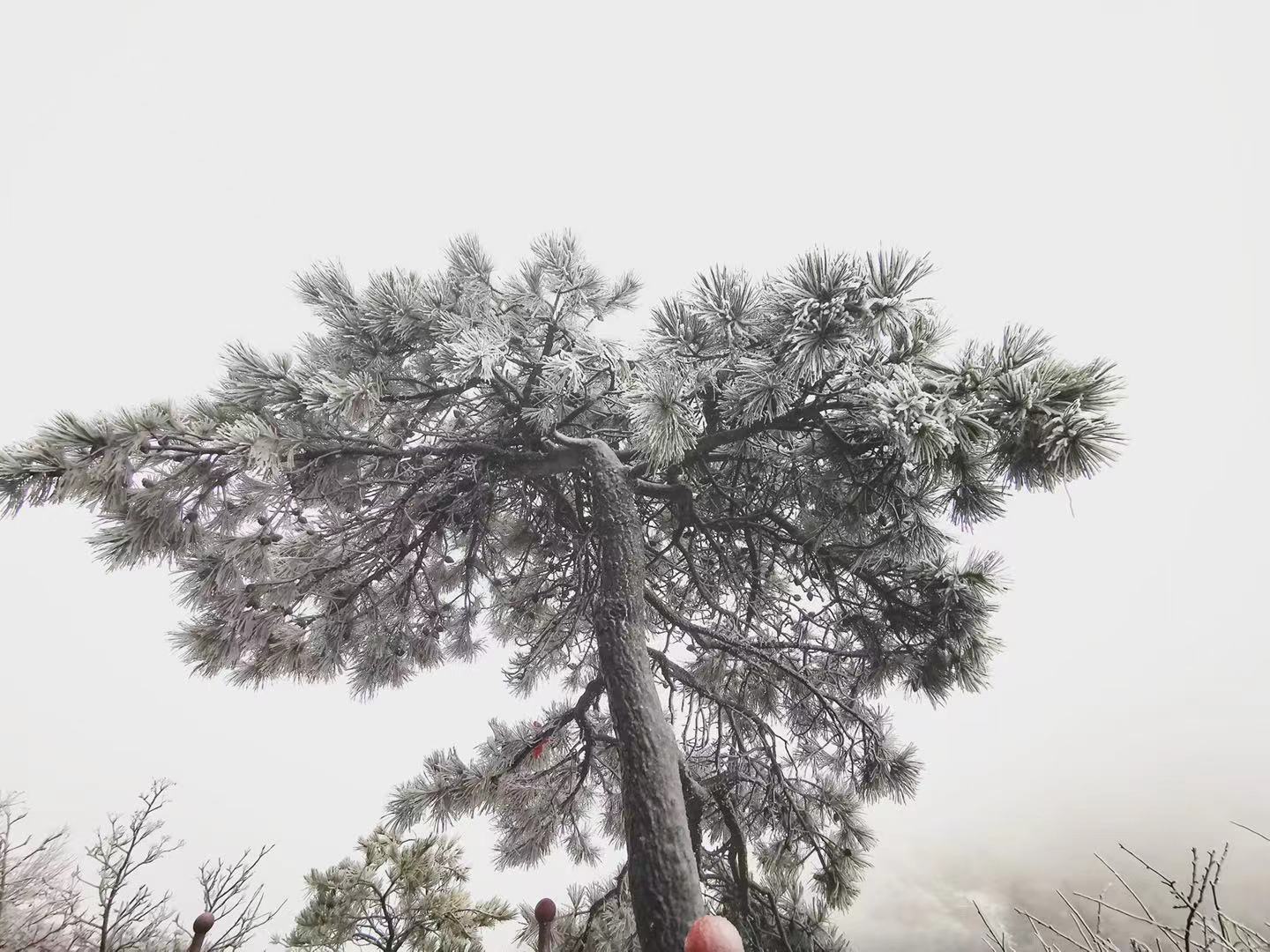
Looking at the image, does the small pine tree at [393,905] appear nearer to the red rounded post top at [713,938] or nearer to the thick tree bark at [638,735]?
the thick tree bark at [638,735]

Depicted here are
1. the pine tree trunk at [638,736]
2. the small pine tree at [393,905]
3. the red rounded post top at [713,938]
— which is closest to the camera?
the red rounded post top at [713,938]

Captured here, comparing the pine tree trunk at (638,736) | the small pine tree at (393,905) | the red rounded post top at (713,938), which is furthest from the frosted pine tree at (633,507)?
the red rounded post top at (713,938)

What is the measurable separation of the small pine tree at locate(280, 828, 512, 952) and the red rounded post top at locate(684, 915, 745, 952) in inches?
83.3

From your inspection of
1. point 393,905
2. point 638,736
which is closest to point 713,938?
point 638,736

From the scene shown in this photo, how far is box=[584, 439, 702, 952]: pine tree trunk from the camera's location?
1373 millimetres

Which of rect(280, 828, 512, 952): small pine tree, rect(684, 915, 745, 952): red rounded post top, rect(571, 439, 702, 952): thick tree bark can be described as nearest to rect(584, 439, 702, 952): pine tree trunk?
rect(571, 439, 702, 952): thick tree bark

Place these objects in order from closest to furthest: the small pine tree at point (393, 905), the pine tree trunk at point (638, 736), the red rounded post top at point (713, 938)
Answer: the red rounded post top at point (713, 938), the pine tree trunk at point (638, 736), the small pine tree at point (393, 905)

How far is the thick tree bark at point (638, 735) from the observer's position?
137cm

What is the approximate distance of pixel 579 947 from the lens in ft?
6.62

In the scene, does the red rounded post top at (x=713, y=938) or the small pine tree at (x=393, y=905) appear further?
the small pine tree at (x=393, y=905)

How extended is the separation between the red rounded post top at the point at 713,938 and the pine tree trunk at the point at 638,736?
0.52m

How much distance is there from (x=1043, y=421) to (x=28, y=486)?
2.26m

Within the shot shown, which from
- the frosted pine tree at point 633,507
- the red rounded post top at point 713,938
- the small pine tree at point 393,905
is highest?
the frosted pine tree at point 633,507

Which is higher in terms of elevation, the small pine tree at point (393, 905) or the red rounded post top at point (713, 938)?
the small pine tree at point (393, 905)
